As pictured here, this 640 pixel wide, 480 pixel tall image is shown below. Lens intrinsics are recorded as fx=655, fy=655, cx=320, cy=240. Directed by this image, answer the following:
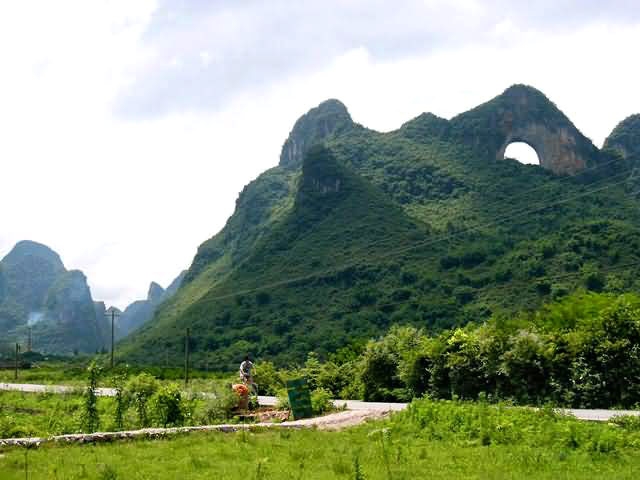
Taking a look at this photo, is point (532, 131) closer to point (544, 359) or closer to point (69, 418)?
point (544, 359)

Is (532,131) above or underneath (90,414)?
above

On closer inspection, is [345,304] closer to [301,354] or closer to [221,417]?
[301,354]

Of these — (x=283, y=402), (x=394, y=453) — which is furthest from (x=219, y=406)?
(x=394, y=453)

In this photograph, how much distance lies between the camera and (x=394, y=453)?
11.1 metres

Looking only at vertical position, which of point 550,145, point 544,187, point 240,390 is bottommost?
point 240,390

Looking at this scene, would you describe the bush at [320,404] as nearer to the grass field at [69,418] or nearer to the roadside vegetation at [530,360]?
the grass field at [69,418]

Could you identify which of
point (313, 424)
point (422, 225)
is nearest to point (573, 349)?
point (313, 424)

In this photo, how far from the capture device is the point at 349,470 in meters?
9.98

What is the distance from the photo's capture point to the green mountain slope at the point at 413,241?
79.8 m

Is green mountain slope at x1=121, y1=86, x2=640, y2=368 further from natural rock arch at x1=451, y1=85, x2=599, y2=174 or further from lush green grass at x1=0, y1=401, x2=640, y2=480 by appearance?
lush green grass at x1=0, y1=401, x2=640, y2=480

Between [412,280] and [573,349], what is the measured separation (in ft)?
250

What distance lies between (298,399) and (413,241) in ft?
292

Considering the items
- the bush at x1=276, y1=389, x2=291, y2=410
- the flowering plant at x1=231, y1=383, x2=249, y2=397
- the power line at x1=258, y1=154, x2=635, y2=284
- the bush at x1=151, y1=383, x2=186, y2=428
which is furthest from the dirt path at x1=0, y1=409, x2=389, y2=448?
the power line at x1=258, y1=154, x2=635, y2=284

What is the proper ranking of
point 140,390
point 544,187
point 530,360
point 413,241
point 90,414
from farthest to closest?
1. point 544,187
2. point 413,241
3. point 140,390
4. point 530,360
5. point 90,414
